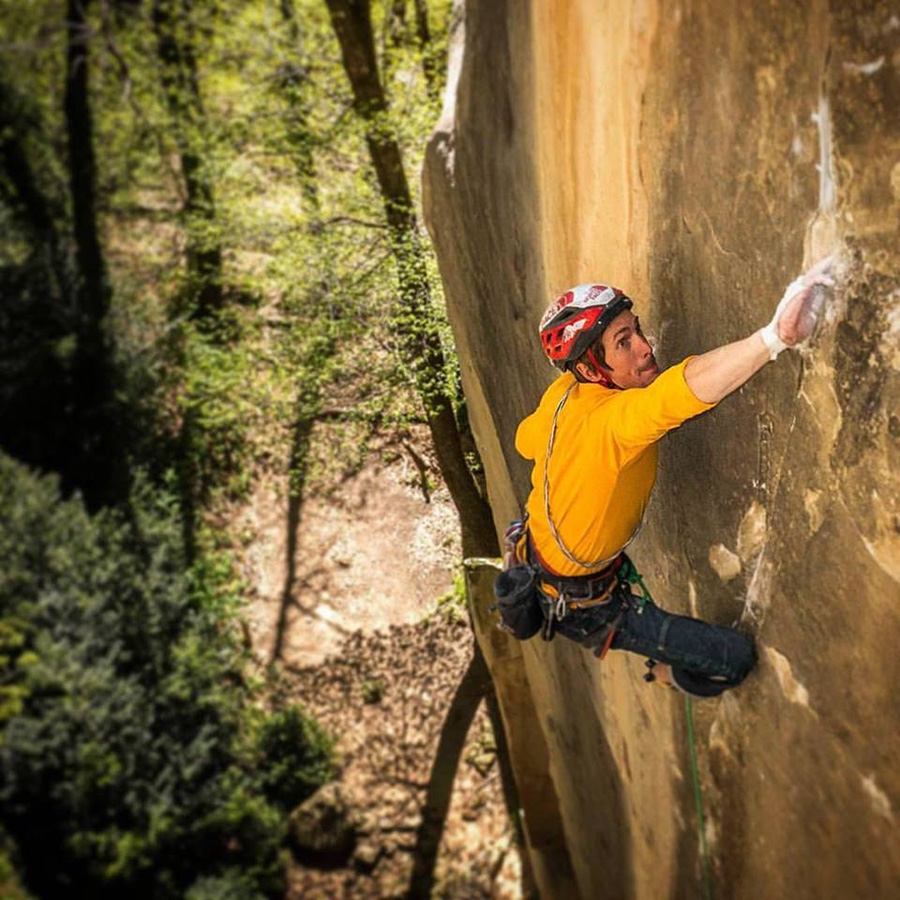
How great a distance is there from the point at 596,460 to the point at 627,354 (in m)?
0.32

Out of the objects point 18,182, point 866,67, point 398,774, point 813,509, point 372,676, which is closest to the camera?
point 866,67

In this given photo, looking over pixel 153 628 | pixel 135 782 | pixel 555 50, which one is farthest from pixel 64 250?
pixel 555 50

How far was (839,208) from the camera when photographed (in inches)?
62.2

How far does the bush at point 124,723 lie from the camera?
7.77 m

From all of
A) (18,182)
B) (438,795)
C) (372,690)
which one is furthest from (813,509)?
(18,182)

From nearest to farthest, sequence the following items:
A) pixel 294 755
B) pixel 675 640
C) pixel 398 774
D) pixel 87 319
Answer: pixel 675 640 → pixel 398 774 → pixel 294 755 → pixel 87 319

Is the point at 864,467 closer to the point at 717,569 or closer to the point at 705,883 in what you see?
the point at 717,569

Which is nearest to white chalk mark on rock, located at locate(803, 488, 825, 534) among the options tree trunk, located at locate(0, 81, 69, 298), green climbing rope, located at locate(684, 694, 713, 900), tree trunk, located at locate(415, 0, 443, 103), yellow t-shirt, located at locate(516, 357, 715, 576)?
yellow t-shirt, located at locate(516, 357, 715, 576)

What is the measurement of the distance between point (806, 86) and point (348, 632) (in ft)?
21.9

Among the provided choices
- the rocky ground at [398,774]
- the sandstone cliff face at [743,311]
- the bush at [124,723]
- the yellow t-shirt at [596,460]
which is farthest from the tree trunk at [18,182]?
the yellow t-shirt at [596,460]

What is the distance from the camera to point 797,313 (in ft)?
5.50

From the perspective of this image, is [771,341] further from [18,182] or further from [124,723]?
[18,182]

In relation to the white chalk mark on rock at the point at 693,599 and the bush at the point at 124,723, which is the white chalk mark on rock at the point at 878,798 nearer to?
the white chalk mark on rock at the point at 693,599

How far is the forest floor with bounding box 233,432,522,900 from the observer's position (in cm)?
570
